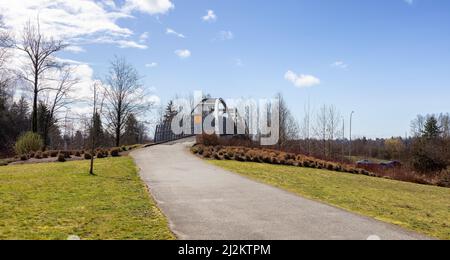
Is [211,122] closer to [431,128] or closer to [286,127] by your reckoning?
[286,127]

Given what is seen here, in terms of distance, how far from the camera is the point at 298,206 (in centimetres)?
907

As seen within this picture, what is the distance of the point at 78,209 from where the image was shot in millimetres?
8016

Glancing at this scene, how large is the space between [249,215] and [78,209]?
3399 millimetres

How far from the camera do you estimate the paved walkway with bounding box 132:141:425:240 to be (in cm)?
650

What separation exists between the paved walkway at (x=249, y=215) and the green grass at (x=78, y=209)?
1.58ft

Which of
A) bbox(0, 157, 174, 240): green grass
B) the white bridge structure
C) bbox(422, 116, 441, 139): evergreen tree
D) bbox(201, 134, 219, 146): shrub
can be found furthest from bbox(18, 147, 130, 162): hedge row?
bbox(422, 116, 441, 139): evergreen tree

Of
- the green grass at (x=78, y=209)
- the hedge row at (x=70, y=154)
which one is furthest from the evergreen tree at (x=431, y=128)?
the green grass at (x=78, y=209)

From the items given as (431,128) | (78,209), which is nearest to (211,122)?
(78,209)

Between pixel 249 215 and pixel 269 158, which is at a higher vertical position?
pixel 269 158

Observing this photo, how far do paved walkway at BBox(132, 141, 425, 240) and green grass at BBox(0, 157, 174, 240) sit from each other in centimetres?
48

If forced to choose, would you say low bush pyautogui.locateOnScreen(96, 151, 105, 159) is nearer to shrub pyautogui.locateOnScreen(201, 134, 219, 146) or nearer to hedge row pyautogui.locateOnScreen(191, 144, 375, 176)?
hedge row pyautogui.locateOnScreen(191, 144, 375, 176)

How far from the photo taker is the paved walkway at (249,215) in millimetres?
6496
